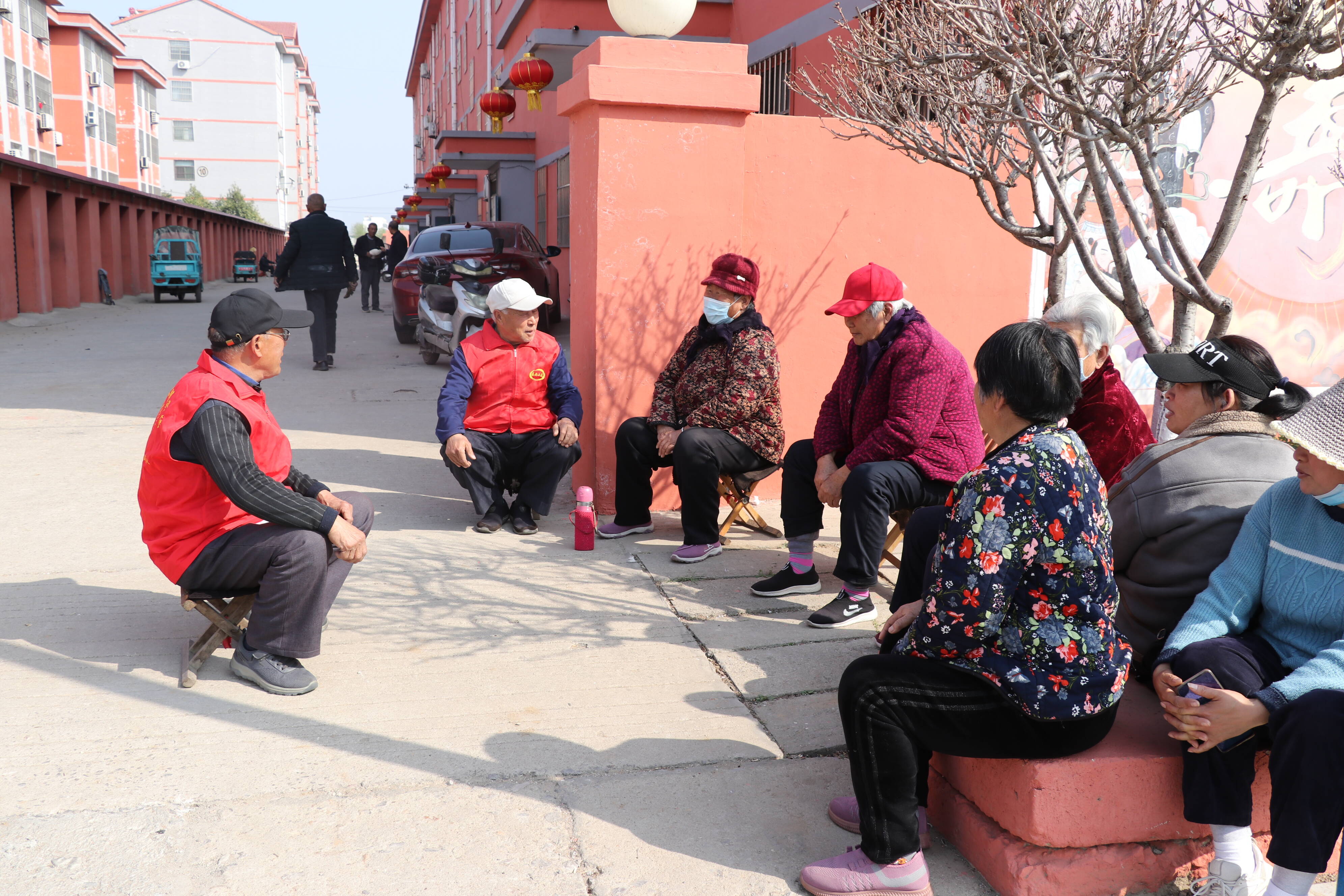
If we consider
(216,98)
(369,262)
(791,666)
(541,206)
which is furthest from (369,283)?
(216,98)

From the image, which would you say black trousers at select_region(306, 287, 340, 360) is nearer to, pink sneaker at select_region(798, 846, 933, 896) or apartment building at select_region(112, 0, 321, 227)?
pink sneaker at select_region(798, 846, 933, 896)

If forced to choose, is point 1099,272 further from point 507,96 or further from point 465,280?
point 507,96

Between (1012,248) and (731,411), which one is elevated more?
(1012,248)

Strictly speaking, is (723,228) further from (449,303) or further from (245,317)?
(449,303)

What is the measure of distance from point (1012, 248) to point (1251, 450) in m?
3.75

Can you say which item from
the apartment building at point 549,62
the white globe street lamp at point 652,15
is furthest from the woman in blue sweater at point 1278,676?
the white globe street lamp at point 652,15

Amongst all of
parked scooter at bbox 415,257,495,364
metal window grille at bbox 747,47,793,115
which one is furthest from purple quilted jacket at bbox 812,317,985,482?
metal window grille at bbox 747,47,793,115

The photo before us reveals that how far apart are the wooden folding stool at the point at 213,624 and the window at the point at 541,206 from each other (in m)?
16.5

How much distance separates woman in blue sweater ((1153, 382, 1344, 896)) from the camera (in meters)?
2.21

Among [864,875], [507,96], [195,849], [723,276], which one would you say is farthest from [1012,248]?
[507,96]

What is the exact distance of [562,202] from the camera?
58.4 ft

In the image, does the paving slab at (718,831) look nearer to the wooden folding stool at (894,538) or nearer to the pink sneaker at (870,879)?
the pink sneaker at (870,879)

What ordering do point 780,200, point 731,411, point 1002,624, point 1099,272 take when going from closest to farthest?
point 1002,624
point 1099,272
point 731,411
point 780,200

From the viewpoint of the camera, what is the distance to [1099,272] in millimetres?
3941
